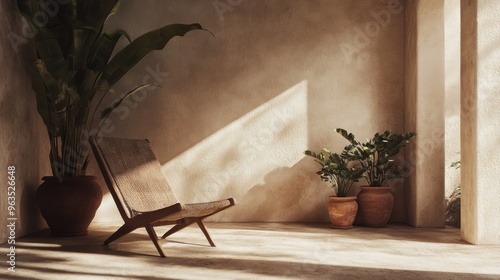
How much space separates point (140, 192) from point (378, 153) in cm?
257

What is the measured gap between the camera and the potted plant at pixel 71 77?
→ 5105 millimetres

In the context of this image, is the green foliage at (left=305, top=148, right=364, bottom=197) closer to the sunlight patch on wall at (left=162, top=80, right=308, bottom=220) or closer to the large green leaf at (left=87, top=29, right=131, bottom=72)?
the sunlight patch on wall at (left=162, top=80, right=308, bottom=220)

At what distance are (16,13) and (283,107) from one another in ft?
9.70

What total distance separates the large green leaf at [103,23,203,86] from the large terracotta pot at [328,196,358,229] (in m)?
2.26

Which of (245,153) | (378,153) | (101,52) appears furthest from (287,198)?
(101,52)

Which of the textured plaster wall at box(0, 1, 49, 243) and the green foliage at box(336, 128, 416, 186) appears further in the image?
the green foliage at box(336, 128, 416, 186)

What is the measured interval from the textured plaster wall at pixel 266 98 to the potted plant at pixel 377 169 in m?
0.40

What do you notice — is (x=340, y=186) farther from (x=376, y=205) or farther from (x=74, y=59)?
(x=74, y=59)

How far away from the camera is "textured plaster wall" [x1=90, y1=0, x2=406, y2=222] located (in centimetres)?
619

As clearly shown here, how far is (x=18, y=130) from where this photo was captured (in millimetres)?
5281

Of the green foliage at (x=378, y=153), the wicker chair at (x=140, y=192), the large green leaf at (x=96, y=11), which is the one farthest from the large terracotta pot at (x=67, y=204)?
the green foliage at (x=378, y=153)

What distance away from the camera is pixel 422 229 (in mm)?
5562

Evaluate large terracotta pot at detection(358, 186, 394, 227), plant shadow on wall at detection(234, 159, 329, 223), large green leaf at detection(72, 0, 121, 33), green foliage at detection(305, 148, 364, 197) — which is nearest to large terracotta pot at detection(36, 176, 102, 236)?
large green leaf at detection(72, 0, 121, 33)

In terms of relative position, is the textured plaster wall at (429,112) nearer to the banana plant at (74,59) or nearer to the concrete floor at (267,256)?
the concrete floor at (267,256)
